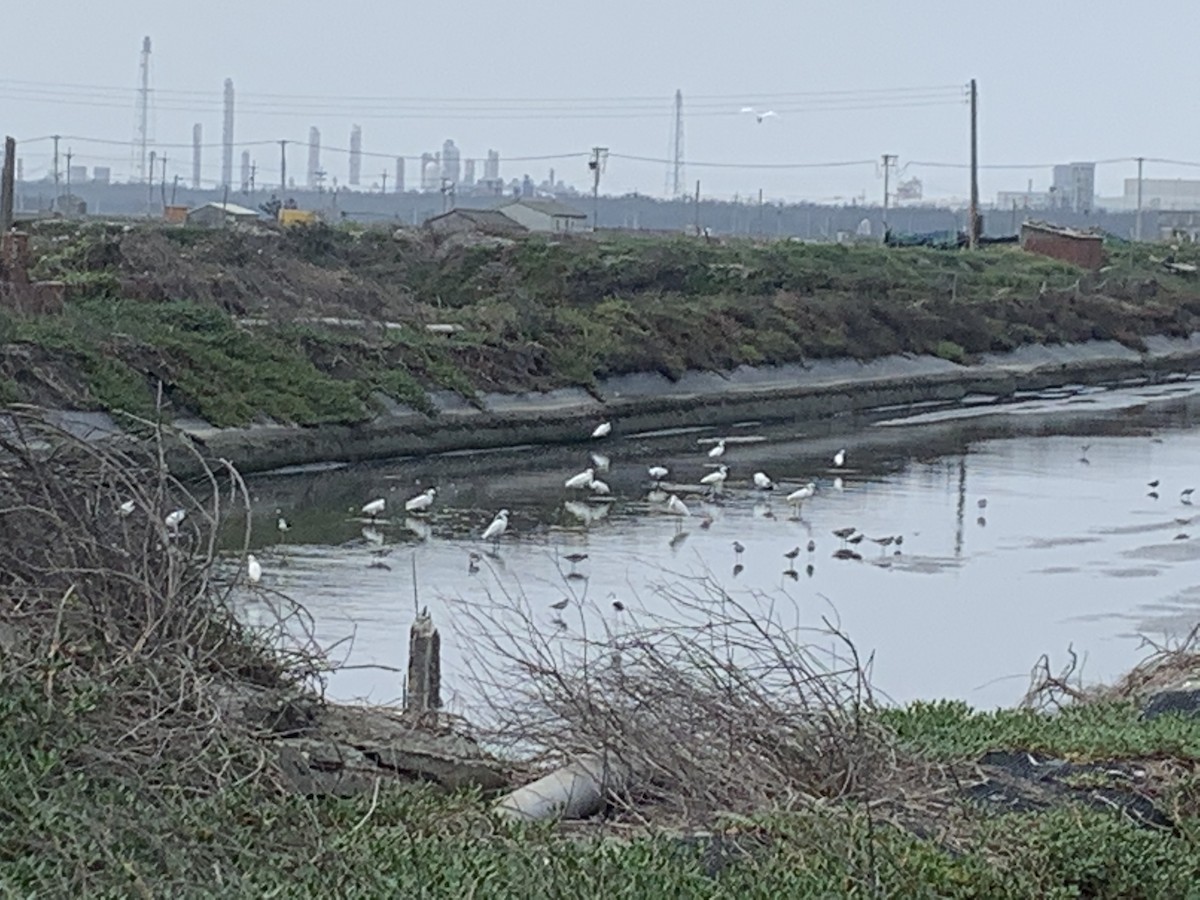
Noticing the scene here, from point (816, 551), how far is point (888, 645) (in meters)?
4.97

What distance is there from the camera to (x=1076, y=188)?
140m

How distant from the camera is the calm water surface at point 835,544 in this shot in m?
15.4

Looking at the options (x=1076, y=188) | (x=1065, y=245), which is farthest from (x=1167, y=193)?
(x=1065, y=245)

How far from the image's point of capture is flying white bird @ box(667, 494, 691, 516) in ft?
73.6

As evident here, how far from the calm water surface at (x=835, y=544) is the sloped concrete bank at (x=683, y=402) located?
741 millimetres

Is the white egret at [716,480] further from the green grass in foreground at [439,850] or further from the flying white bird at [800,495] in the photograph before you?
the green grass in foreground at [439,850]

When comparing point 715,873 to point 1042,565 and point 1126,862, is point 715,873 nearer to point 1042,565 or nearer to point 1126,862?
point 1126,862

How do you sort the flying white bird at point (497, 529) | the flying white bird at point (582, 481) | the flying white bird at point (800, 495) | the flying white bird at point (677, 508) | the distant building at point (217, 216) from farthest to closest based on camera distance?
the distant building at point (217, 216) < the flying white bird at point (582, 481) < the flying white bird at point (800, 495) < the flying white bird at point (677, 508) < the flying white bird at point (497, 529)

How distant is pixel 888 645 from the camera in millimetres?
15297

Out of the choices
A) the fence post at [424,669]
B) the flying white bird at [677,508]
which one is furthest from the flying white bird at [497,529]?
the fence post at [424,669]

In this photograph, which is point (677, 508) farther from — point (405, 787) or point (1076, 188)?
point (1076, 188)

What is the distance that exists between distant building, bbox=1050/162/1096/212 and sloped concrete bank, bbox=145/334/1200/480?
80.8 m

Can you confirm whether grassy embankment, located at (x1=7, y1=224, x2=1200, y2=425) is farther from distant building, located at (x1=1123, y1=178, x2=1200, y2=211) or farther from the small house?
distant building, located at (x1=1123, y1=178, x2=1200, y2=211)

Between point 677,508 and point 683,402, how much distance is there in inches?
516
